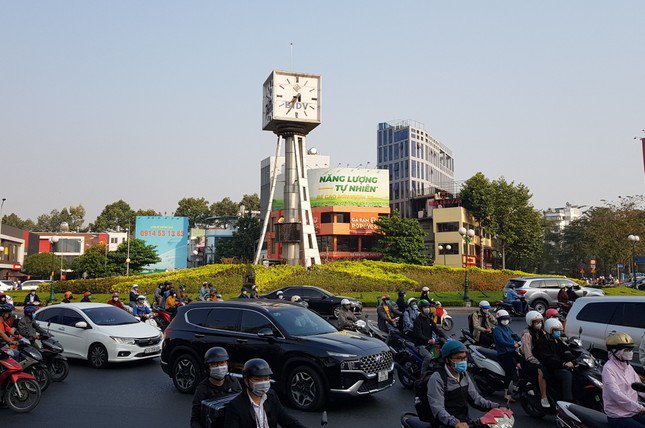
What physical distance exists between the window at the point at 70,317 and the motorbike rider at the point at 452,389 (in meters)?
10.8

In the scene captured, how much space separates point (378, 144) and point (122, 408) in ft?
335

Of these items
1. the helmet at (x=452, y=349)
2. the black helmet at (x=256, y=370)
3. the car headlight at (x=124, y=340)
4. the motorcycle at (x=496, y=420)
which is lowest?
the car headlight at (x=124, y=340)

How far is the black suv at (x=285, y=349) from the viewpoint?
8.55 m

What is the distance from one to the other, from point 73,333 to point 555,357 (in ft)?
36.1

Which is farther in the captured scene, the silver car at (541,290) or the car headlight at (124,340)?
the silver car at (541,290)

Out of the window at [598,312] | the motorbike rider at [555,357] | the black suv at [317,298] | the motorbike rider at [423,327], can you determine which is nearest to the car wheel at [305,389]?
the motorbike rider at [423,327]

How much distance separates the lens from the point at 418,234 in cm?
6575

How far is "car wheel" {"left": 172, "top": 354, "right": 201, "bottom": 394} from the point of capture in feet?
32.7

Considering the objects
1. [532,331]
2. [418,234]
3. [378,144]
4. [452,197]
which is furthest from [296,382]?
[378,144]

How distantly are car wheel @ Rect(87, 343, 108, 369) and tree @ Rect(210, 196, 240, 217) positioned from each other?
371 ft

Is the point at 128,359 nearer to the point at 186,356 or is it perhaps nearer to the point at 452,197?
the point at 186,356

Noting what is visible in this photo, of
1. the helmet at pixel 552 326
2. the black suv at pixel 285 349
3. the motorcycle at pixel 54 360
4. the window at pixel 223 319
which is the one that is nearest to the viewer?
the helmet at pixel 552 326

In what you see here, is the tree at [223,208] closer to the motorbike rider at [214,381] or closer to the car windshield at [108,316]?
the car windshield at [108,316]

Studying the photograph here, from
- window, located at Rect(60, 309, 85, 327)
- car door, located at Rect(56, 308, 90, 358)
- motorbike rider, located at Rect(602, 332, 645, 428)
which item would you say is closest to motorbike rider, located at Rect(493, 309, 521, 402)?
motorbike rider, located at Rect(602, 332, 645, 428)
